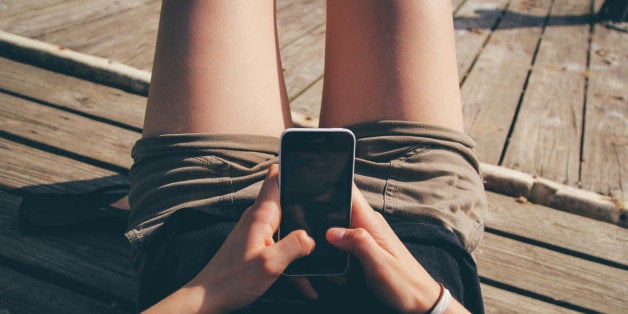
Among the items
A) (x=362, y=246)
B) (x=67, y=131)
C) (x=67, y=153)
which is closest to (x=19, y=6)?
(x=67, y=131)

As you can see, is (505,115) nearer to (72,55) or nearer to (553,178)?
(553,178)

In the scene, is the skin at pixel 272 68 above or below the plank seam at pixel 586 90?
above

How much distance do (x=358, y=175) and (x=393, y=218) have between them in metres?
0.11

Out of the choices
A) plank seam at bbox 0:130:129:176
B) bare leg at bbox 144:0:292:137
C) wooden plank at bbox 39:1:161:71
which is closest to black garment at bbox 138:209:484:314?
bare leg at bbox 144:0:292:137

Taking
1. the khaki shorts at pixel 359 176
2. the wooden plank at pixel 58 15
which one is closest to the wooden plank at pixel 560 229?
the khaki shorts at pixel 359 176

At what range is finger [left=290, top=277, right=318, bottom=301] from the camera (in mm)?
744

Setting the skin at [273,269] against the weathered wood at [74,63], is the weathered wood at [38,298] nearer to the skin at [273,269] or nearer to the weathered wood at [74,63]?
the skin at [273,269]

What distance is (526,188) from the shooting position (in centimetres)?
140

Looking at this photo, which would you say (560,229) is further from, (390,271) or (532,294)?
(390,271)

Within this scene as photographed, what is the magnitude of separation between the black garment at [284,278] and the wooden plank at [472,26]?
1316 mm

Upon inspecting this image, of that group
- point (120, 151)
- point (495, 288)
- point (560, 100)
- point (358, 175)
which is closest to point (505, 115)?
point (560, 100)

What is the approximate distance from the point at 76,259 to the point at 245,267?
0.63 meters

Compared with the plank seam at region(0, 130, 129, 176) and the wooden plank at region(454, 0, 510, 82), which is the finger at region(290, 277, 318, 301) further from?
the wooden plank at region(454, 0, 510, 82)

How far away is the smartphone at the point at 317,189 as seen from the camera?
0.72 m
